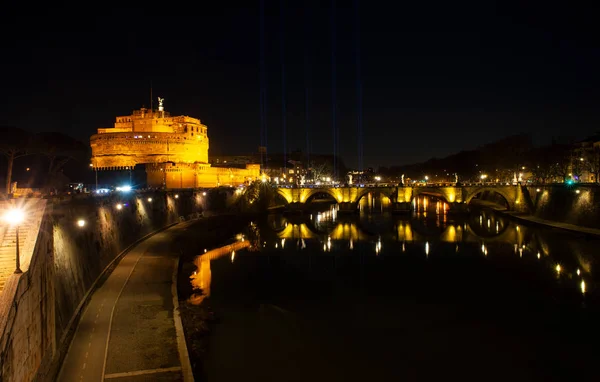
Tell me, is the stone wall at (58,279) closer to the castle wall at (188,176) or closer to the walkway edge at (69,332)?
the walkway edge at (69,332)

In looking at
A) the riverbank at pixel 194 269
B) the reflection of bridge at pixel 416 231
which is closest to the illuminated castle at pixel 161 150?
the riverbank at pixel 194 269

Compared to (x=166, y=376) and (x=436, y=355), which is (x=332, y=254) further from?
(x=166, y=376)

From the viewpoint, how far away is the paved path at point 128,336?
418 inches

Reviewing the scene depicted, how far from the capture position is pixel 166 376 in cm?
1059

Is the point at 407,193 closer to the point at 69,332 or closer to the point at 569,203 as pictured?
→ the point at 569,203

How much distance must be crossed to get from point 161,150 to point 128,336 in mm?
56087

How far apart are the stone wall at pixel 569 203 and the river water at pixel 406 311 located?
4603 millimetres

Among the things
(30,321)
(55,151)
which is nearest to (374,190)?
(55,151)

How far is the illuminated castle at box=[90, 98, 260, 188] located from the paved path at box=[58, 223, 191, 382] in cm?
3877

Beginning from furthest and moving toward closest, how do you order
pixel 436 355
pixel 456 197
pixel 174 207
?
pixel 456 197
pixel 174 207
pixel 436 355

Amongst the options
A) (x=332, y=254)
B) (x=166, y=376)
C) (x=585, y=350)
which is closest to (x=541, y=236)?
(x=332, y=254)

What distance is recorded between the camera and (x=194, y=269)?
2520cm

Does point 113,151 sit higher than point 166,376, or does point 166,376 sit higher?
point 113,151

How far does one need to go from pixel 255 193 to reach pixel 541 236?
120 feet
